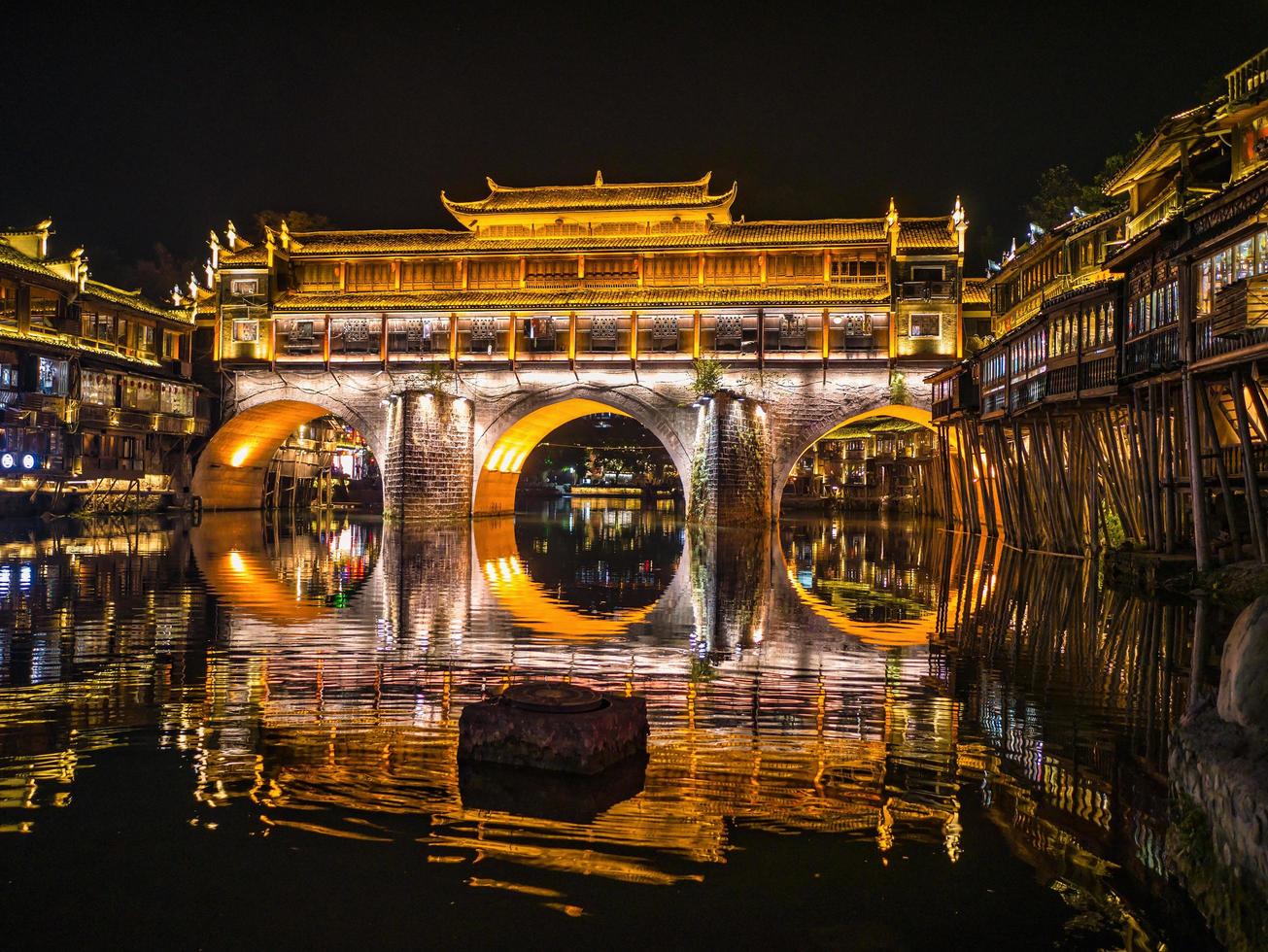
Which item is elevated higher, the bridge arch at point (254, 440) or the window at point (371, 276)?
the window at point (371, 276)

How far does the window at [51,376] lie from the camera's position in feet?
123

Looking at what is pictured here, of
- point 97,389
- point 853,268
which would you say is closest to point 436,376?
point 97,389

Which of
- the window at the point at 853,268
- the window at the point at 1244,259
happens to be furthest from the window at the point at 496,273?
the window at the point at 1244,259

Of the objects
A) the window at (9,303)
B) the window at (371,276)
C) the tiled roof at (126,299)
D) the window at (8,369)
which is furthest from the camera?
the window at (371,276)

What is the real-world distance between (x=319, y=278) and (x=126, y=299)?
8.38 meters

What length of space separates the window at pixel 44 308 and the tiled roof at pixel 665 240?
7.41 metres

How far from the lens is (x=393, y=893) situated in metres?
4.48

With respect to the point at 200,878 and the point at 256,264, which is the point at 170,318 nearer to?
the point at 256,264

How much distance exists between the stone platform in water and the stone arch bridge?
1211 inches

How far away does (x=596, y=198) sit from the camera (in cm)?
4488

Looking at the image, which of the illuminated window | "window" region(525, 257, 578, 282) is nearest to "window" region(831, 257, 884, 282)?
"window" region(525, 257, 578, 282)

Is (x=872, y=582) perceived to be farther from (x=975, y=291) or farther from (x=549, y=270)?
(x=549, y=270)

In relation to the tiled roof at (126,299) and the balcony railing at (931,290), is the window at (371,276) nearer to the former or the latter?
the tiled roof at (126,299)

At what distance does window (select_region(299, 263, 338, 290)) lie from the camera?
149ft
